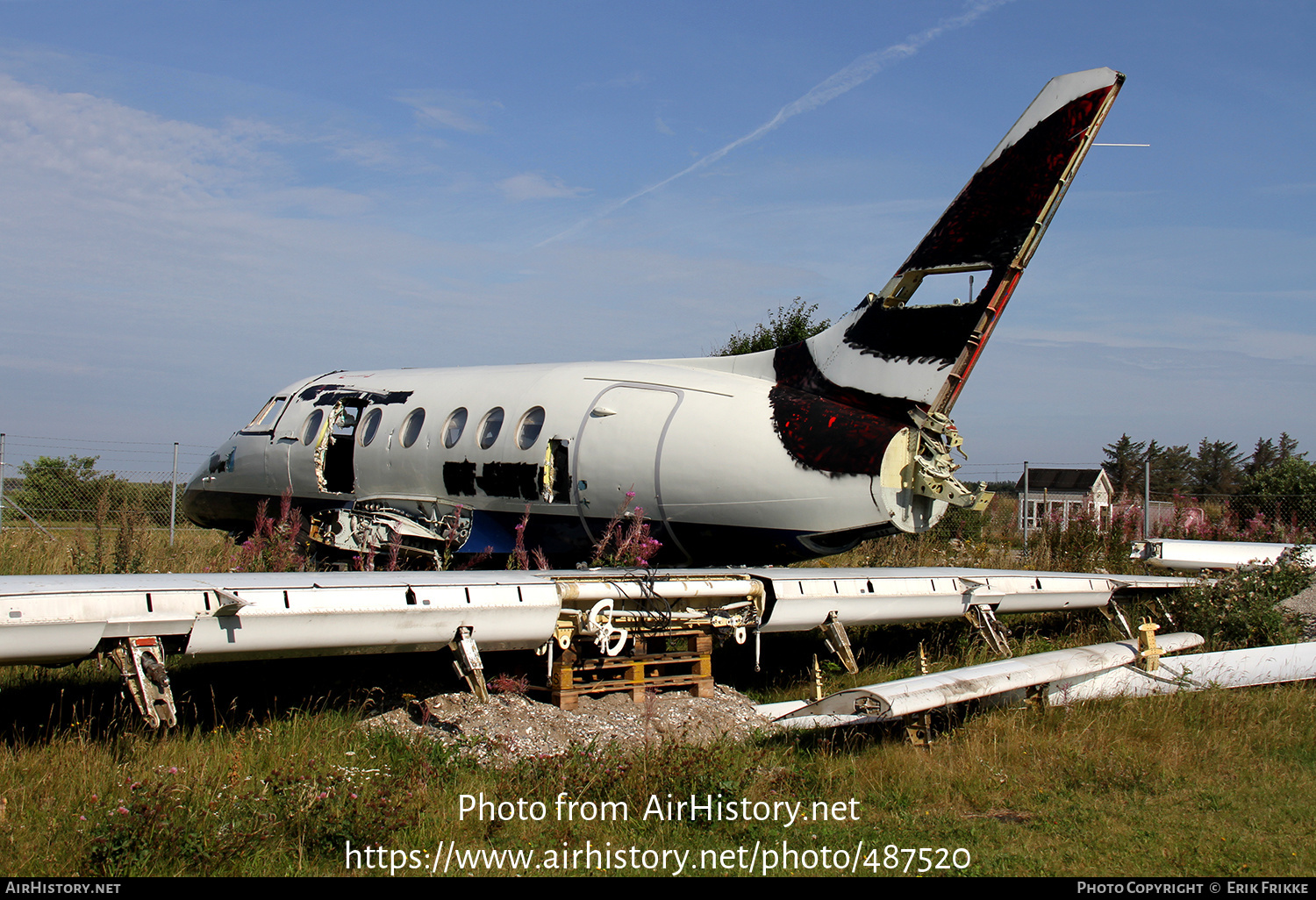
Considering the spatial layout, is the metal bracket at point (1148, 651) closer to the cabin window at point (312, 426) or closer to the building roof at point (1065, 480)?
the cabin window at point (312, 426)

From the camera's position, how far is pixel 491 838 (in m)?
5.08

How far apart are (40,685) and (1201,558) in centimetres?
1267

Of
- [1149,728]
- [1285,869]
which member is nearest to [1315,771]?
[1149,728]

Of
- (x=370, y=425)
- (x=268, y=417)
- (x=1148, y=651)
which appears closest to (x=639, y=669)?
(x=1148, y=651)

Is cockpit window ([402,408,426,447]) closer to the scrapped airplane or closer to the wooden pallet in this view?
the scrapped airplane

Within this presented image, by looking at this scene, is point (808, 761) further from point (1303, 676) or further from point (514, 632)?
point (1303, 676)

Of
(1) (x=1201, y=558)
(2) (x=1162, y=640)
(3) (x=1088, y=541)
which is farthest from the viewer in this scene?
(3) (x=1088, y=541)

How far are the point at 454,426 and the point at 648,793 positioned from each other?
262 inches

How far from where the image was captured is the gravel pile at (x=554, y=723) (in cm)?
657

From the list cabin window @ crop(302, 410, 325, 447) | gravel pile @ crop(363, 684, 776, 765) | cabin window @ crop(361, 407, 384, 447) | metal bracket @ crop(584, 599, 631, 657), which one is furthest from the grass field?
cabin window @ crop(302, 410, 325, 447)

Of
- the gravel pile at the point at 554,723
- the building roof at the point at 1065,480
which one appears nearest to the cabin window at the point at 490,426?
Result: the gravel pile at the point at 554,723

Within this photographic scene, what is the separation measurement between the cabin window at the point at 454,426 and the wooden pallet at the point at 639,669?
4.16 meters

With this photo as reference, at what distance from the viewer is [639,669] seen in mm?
7719

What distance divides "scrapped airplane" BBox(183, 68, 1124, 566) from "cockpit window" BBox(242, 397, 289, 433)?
3.55 metres
